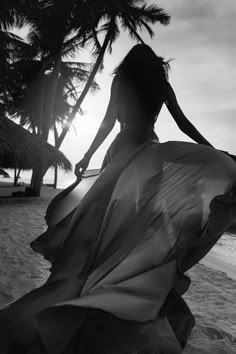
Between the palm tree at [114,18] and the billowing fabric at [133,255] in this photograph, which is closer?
the billowing fabric at [133,255]

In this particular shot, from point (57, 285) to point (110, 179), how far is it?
61 centimetres

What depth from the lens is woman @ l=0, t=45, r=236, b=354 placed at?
4.42 ft

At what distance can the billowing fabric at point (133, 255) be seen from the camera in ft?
4.40

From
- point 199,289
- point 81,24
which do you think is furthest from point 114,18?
point 199,289

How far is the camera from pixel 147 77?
1861 millimetres

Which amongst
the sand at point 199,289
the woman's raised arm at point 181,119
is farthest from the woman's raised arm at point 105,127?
the sand at point 199,289

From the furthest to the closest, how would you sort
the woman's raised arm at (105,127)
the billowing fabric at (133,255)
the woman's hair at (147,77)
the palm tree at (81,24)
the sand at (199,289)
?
the palm tree at (81,24), the sand at (199,289), the woman's raised arm at (105,127), the woman's hair at (147,77), the billowing fabric at (133,255)

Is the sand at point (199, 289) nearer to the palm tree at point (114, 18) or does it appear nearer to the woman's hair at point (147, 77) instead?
the woman's hair at point (147, 77)

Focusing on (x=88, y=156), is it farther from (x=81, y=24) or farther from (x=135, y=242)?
(x=81, y=24)

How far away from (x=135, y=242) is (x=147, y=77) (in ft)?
3.15

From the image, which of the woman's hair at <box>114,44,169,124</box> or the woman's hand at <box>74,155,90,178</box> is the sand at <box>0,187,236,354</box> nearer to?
the woman's hand at <box>74,155,90,178</box>

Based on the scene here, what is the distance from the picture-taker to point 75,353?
4.82ft

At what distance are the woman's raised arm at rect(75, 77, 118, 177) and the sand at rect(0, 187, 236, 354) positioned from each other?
1260mm

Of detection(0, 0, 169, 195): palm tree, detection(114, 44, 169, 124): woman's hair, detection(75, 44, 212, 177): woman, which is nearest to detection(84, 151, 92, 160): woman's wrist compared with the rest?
detection(75, 44, 212, 177): woman
